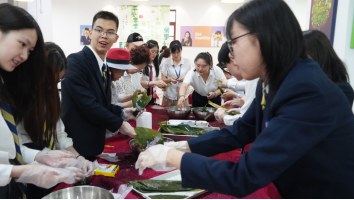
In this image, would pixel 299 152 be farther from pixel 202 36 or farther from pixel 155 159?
pixel 202 36

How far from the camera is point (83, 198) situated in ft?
3.22

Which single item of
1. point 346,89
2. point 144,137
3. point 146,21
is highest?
point 146,21

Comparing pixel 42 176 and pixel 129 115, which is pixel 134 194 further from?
pixel 129 115

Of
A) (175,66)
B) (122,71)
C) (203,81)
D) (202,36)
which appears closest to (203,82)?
(203,81)

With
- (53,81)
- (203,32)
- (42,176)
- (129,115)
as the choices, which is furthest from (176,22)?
(42,176)

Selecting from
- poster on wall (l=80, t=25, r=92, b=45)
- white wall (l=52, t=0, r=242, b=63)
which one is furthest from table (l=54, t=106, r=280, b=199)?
poster on wall (l=80, t=25, r=92, b=45)

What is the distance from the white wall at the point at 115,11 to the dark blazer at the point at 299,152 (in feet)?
22.9

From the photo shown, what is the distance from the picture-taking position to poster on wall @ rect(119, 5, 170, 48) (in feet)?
24.7

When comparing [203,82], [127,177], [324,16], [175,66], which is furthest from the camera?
[175,66]

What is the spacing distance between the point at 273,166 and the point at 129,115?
5.16 feet

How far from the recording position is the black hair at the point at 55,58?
4.76 ft

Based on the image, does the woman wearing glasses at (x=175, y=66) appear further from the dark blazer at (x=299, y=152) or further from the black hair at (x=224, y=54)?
the dark blazer at (x=299, y=152)

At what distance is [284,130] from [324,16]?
291 cm

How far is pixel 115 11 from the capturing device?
7703 millimetres
